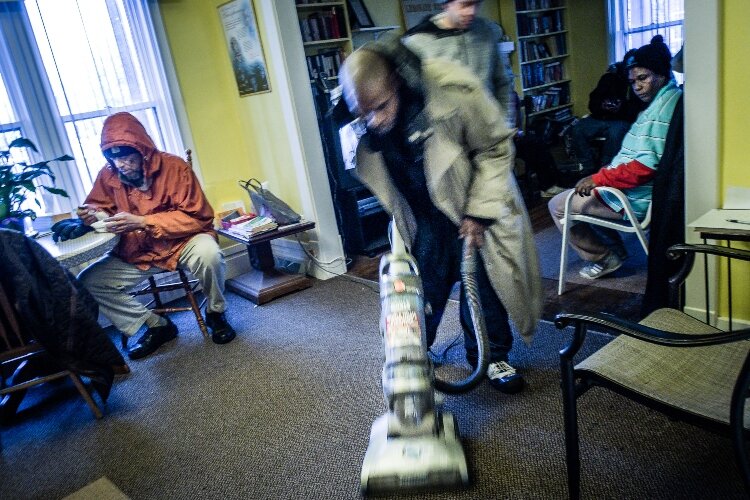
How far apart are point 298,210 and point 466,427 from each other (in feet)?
6.76

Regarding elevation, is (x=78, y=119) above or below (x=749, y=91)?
above

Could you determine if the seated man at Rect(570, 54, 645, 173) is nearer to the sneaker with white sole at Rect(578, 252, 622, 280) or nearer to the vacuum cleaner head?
the sneaker with white sole at Rect(578, 252, 622, 280)

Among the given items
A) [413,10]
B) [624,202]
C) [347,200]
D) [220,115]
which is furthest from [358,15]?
[624,202]

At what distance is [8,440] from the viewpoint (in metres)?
2.13

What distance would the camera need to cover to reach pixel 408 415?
142 cm

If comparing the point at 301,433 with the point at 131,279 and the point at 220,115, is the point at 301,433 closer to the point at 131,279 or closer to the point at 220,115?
the point at 131,279

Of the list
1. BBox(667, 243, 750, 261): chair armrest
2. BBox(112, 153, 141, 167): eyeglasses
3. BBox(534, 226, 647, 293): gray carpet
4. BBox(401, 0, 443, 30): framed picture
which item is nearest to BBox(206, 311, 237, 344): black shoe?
BBox(112, 153, 141, 167): eyeglasses

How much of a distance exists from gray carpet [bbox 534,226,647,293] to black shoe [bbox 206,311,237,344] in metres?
1.58

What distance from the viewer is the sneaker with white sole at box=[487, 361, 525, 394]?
1873 mm

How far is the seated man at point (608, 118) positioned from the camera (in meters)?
4.43

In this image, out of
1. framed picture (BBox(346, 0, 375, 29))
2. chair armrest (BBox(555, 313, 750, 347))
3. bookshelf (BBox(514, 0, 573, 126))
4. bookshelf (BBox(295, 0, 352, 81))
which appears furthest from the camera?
bookshelf (BBox(514, 0, 573, 126))

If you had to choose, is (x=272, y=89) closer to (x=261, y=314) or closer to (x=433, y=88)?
(x=261, y=314)

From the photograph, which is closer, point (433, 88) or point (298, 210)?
point (433, 88)

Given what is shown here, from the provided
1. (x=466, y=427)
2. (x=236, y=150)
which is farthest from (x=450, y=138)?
(x=236, y=150)
